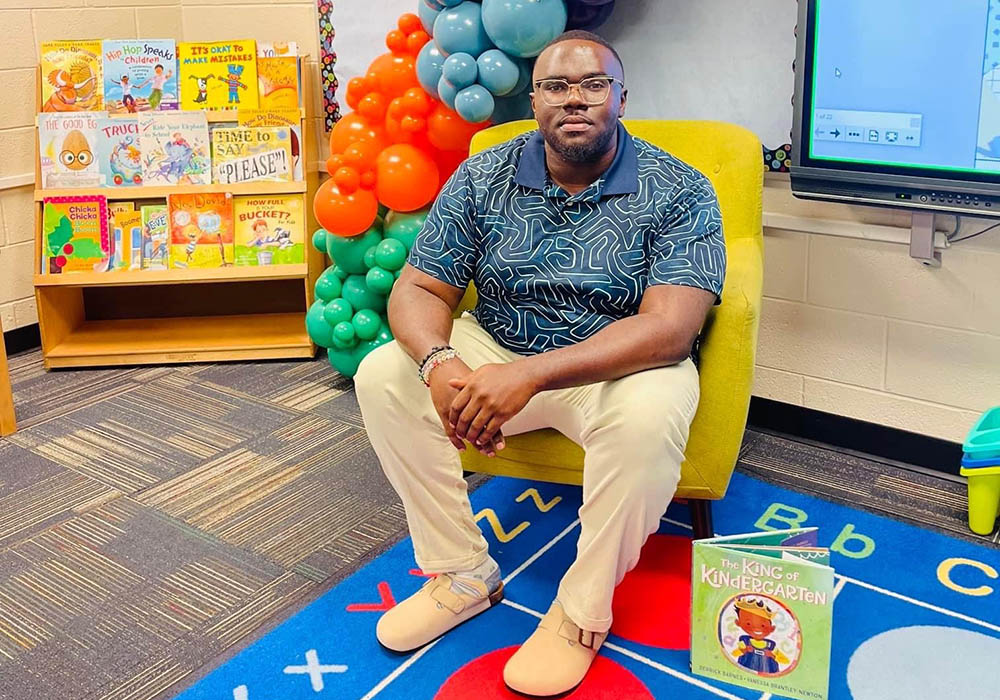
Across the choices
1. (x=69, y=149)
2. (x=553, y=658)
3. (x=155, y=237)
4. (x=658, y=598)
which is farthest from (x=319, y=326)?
(x=553, y=658)

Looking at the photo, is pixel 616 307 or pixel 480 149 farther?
pixel 480 149

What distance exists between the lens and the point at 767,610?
1659 millimetres

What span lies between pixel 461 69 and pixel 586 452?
115 centimetres

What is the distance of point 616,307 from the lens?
6.31 ft

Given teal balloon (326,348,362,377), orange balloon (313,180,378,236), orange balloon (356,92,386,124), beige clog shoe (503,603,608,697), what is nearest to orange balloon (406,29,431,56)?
orange balloon (356,92,386,124)

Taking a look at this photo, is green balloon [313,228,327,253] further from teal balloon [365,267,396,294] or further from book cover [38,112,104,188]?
book cover [38,112,104,188]

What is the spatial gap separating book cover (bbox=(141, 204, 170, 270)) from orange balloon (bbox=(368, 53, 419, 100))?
3.37ft

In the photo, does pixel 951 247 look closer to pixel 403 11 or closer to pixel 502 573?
pixel 502 573

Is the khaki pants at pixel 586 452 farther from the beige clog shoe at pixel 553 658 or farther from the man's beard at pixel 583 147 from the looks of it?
the man's beard at pixel 583 147

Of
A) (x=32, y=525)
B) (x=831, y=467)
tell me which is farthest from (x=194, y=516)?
(x=831, y=467)

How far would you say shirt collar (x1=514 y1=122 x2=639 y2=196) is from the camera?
1.94 m

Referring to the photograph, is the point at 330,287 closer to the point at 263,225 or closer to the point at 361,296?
the point at 361,296

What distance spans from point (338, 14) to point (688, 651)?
7.77 ft

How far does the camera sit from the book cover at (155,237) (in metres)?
3.37
